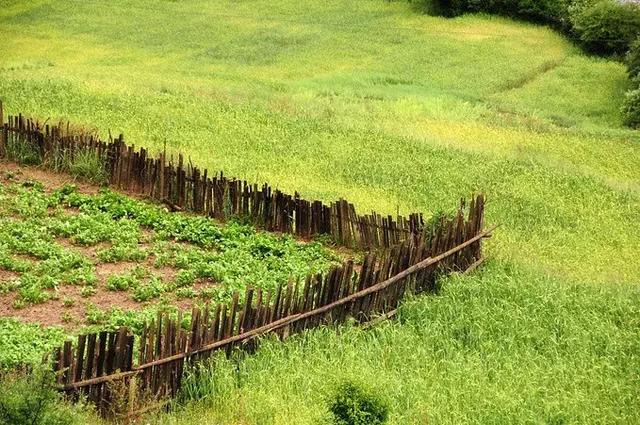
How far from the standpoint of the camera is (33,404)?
6.40m

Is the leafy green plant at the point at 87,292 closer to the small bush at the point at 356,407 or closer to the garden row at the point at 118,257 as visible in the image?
the garden row at the point at 118,257

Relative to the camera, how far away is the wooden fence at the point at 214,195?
45.4 feet

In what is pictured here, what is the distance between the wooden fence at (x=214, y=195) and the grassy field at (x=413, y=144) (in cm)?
205

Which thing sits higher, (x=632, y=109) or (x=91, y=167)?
(x=91, y=167)

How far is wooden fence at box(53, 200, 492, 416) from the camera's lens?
8.21 meters

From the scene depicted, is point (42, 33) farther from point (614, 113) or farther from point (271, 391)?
point (271, 391)

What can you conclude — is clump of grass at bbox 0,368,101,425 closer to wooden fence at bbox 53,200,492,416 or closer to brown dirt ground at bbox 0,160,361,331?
wooden fence at bbox 53,200,492,416

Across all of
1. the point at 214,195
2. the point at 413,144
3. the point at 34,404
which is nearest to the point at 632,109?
the point at 413,144

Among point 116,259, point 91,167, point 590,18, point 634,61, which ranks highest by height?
point 590,18

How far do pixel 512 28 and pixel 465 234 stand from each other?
3950 cm

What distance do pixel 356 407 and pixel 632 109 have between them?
101 feet

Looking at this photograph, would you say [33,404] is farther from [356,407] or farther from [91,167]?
[91,167]

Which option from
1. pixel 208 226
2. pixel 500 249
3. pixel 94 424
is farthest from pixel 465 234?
pixel 94 424

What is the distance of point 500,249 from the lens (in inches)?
567
